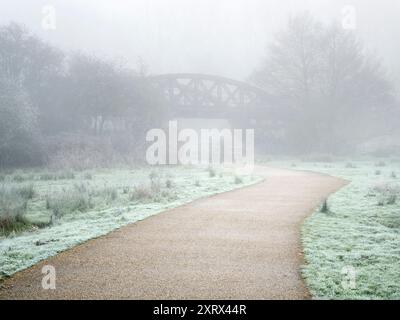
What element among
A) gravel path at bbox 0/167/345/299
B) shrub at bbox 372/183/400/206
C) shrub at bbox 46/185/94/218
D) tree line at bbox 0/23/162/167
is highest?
tree line at bbox 0/23/162/167

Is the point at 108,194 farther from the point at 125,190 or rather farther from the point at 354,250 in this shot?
the point at 354,250

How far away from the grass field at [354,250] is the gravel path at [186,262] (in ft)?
1.04

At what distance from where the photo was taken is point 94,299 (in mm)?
5137

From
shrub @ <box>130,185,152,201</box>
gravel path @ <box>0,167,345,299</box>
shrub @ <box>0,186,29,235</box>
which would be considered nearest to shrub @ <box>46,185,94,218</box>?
shrub @ <box>0,186,29,235</box>

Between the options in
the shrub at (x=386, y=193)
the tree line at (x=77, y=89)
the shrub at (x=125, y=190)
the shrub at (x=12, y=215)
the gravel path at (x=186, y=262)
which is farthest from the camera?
the tree line at (x=77, y=89)

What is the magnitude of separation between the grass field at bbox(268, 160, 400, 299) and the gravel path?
0.32 m

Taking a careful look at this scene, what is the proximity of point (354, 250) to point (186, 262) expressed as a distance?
3171 millimetres

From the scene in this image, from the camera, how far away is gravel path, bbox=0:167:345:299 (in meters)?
5.38

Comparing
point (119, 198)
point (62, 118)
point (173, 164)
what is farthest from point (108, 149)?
point (119, 198)

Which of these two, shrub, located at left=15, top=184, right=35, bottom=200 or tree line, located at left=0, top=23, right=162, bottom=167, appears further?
tree line, located at left=0, top=23, right=162, bottom=167

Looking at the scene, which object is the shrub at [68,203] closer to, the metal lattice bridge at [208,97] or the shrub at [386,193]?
the shrub at [386,193]

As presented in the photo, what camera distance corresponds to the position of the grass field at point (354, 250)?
5.55 meters

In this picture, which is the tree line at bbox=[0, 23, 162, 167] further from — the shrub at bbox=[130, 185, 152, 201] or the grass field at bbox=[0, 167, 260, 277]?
the shrub at bbox=[130, 185, 152, 201]

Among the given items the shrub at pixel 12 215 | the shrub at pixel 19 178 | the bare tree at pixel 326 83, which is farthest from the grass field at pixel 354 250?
the bare tree at pixel 326 83
